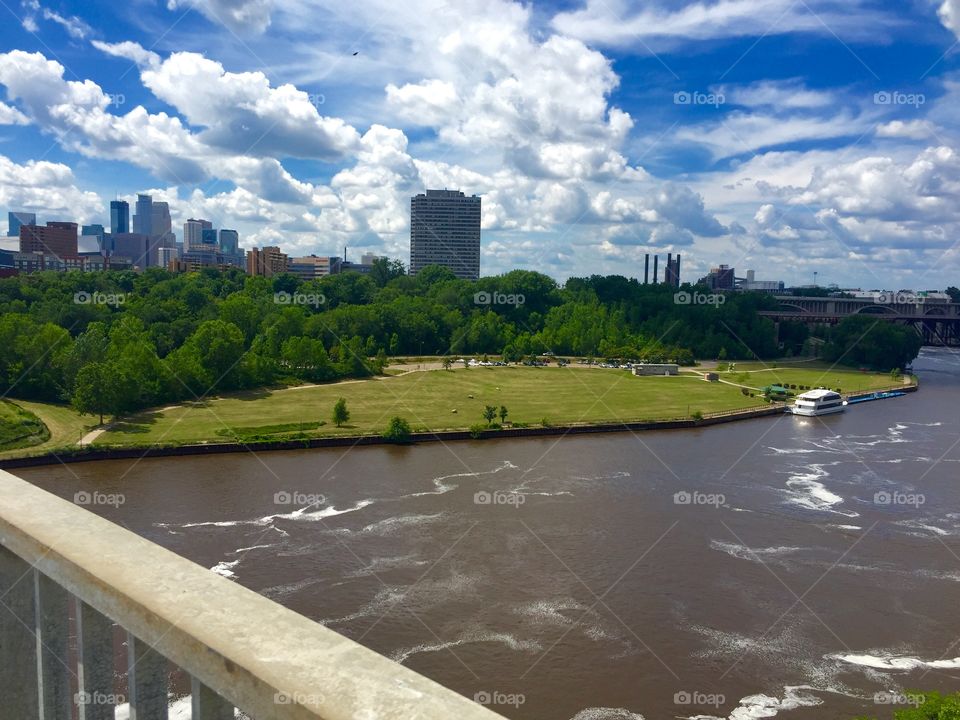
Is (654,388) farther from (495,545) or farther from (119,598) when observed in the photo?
(119,598)

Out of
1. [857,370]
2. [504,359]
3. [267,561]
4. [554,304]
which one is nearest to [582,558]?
[267,561]

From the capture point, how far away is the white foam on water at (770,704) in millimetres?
11703

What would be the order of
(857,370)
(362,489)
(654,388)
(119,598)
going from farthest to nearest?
(857,370), (654,388), (362,489), (119,598)

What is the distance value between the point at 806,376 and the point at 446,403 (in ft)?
106

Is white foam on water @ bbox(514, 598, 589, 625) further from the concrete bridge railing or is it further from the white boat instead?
the white boat

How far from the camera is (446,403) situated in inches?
1522

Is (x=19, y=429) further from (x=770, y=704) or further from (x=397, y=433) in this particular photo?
(x=770, y=704)

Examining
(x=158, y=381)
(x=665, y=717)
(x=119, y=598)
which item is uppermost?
(x=119, y=598)

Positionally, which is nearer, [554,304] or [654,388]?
[654,388]

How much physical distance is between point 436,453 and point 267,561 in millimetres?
12537

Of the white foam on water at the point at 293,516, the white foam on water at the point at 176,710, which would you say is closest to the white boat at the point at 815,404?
the white foam on water at the point at 293,516

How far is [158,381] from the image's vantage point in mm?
35312

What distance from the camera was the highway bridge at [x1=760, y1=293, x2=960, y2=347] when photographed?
82688 mm

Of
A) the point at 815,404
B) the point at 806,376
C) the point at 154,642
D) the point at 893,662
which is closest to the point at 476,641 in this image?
the point at 893,662
